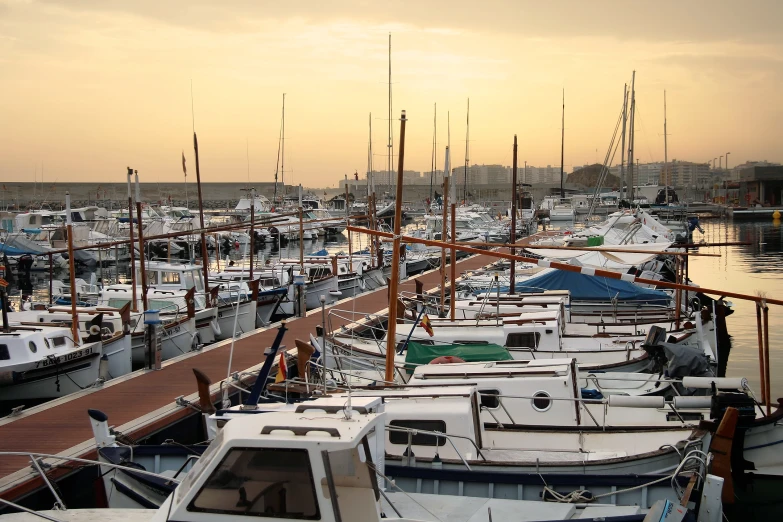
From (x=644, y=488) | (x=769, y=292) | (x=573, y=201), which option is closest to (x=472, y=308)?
(x=644, y=488)

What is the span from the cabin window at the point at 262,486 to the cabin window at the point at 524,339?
508 inches

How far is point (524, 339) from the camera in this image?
19203 mm

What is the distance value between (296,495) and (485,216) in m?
80.1

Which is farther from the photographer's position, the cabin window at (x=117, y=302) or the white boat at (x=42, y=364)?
the cabin window at (x=117, y=302)

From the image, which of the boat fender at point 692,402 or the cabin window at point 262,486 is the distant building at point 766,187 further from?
the cabin window at point 262,486

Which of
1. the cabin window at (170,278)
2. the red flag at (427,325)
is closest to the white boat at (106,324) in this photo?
the cabin window at (170,278)

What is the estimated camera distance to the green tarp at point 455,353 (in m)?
16.2

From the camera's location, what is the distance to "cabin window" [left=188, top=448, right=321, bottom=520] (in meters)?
6.63

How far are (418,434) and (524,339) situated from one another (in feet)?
26.2

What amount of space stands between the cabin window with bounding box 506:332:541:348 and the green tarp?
243 centimetres

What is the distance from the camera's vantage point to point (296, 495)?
21.8ft

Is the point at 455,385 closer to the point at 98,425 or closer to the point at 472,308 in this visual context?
the point at 98,425

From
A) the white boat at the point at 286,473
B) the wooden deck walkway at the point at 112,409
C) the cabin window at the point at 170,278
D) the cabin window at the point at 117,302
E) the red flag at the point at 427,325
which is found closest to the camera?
the white boat at the point at 286,473

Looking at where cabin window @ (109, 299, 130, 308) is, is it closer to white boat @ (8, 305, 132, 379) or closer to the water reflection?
white boat @ (8, 305, 132, 379)
